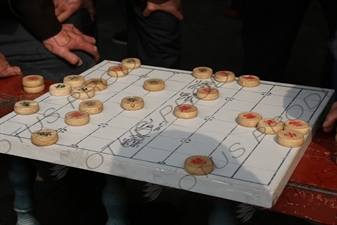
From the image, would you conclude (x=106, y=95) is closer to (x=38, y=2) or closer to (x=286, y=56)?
(x=38, y=2)

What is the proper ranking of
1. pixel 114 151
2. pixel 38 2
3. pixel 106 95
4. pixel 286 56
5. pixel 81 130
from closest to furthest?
pixel 114 151 < pixel 81 130 < pixel 106 95 < pixel 38 2 < pixel 286 56

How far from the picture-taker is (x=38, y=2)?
2.35 meters

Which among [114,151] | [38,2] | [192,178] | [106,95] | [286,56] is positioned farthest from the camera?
[286,56]

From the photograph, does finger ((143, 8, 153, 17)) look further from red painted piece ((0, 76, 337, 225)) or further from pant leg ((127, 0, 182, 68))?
red painted piece ((0, 76, 337, 225))

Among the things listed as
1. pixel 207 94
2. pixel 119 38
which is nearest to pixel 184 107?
pixel 207 94

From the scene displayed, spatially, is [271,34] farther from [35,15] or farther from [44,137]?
[44,137]

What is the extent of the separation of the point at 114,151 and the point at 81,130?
173 millimetres

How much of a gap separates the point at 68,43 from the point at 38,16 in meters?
0.18

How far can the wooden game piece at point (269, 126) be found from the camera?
165 centimetres

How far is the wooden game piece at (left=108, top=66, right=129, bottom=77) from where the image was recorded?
214 cm

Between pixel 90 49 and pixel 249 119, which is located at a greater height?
pixel 249 119

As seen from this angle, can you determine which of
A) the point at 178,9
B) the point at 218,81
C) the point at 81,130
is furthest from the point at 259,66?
the point at 81,130

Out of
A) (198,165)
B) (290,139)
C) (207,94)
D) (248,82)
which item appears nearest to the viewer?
(198,165)

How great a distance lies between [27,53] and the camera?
2.44 meters
